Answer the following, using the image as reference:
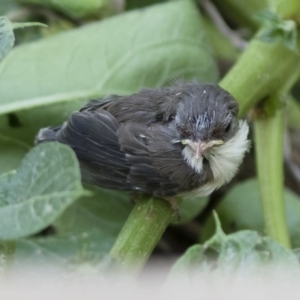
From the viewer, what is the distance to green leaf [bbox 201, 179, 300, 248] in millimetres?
1309

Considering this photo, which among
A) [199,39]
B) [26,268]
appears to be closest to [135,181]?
[26,268]

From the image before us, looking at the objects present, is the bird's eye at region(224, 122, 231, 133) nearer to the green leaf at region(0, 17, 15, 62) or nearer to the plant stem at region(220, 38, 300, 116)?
the plant stem at region(220, 38, 300, 116)

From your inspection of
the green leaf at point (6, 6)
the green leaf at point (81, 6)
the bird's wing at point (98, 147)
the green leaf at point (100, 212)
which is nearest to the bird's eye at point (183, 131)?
the bird's wing at point (98, 147)

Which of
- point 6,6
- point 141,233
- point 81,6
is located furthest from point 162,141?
point 6,6

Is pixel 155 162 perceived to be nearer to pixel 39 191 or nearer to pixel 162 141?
pixel 162 141

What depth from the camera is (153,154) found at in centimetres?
107

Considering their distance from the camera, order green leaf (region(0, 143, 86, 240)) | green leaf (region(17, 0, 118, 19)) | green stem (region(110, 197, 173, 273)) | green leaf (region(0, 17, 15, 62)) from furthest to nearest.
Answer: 1. green leaf (region(17, 0, 118, 19))
2. green stem (region(110, 197, 173, 273))
3. green leaf (region(0, 17, 15, 62))
4. green leaf (region(0, 143, 86, 240))

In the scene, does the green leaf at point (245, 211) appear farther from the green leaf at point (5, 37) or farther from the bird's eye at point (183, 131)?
the green leaf at point (5, 37)

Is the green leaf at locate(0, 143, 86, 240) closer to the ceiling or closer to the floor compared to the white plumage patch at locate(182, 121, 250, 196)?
closer to the ceiling

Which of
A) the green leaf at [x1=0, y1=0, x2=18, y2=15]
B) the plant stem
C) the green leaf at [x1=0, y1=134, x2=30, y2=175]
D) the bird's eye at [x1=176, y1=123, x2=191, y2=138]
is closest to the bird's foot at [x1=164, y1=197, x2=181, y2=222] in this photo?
the bird's eye at [x1=176, y1=123, x2=191, y2=138]

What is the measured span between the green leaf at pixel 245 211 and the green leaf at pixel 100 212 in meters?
0.25

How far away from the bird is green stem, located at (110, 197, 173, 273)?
34 millimetres

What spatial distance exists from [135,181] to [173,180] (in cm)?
7

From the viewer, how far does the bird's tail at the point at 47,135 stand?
1.13 m
